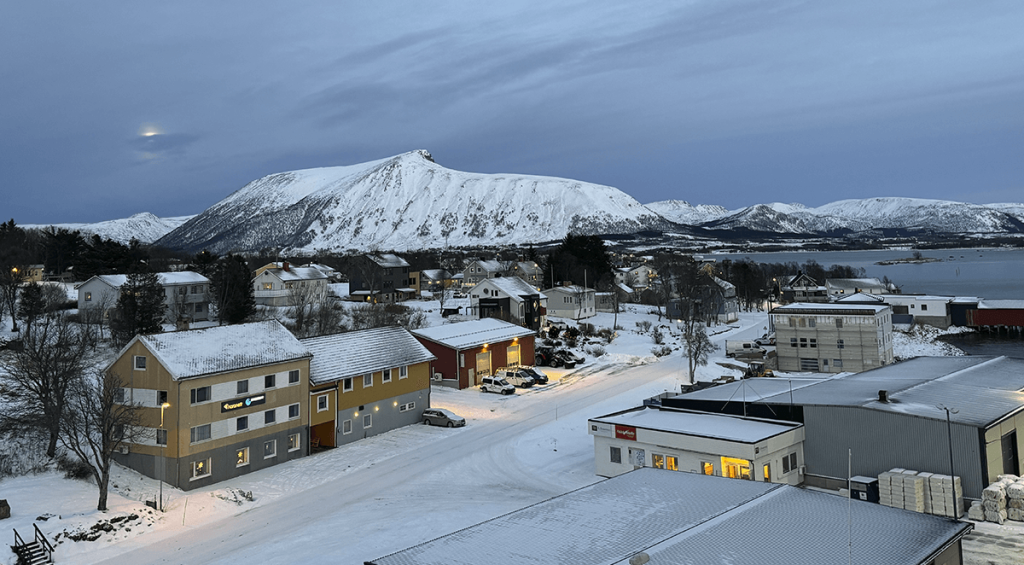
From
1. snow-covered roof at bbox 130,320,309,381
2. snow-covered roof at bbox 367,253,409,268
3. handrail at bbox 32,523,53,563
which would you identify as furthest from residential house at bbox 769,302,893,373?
snow-covered roof at bbox 367,253,409,268

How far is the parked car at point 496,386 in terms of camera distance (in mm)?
41719

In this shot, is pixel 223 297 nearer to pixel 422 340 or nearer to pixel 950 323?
pixel 422 340

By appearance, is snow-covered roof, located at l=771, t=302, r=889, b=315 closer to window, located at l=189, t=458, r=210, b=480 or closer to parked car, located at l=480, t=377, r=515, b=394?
parked car, located at l=480, t=377, r=515, b=394

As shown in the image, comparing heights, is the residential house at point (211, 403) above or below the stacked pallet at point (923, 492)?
above

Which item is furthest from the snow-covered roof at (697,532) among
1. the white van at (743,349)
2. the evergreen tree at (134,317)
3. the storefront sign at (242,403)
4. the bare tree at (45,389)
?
the white van at (743,349)

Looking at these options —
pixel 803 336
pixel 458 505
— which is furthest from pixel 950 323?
pixel 458 505

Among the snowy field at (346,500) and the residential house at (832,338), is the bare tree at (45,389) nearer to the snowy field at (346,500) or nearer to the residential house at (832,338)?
the snowy field at (346,500)

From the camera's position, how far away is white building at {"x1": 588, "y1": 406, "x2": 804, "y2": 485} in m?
22.9

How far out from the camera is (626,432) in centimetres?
2538

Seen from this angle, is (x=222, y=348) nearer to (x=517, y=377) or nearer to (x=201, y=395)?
(x=201, y=395)

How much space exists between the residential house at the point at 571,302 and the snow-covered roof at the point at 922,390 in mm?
41324

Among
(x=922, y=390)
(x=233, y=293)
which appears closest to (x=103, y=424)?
(x=922, y=390)

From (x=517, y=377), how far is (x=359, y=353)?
42.7ft

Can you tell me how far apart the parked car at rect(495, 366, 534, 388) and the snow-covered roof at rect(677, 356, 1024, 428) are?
14.8 meters
